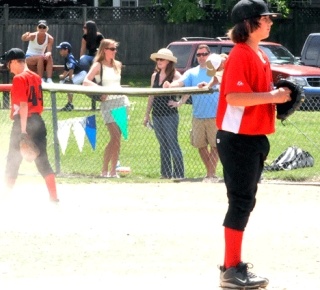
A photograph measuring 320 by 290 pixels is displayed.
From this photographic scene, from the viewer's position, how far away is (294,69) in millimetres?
23594

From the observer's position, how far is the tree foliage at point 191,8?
3556cm

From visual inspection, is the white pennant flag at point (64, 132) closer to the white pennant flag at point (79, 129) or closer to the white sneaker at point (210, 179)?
the white pennant flag at point (79, 129)

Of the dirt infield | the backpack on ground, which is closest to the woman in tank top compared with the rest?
the dirt infield

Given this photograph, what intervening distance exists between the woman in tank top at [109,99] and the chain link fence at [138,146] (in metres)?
0.29

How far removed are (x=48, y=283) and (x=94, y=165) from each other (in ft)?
22.9

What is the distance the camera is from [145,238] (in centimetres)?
890

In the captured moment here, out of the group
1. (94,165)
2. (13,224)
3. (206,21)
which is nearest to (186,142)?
(94,165)

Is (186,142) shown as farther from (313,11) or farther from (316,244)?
(313,11)

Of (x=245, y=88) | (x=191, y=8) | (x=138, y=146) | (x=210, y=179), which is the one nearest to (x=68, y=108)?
(x=138, y=146)

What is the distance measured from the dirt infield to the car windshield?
13.0m

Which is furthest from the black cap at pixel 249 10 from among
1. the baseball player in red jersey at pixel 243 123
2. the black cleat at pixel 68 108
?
the black cleat at pixel 68 108

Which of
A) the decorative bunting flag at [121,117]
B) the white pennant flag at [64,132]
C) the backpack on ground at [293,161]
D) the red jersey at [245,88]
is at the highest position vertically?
the red jersey at [245,88]

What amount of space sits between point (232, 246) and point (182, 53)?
19.0 m

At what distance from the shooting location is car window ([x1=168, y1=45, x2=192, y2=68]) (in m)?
25.7
